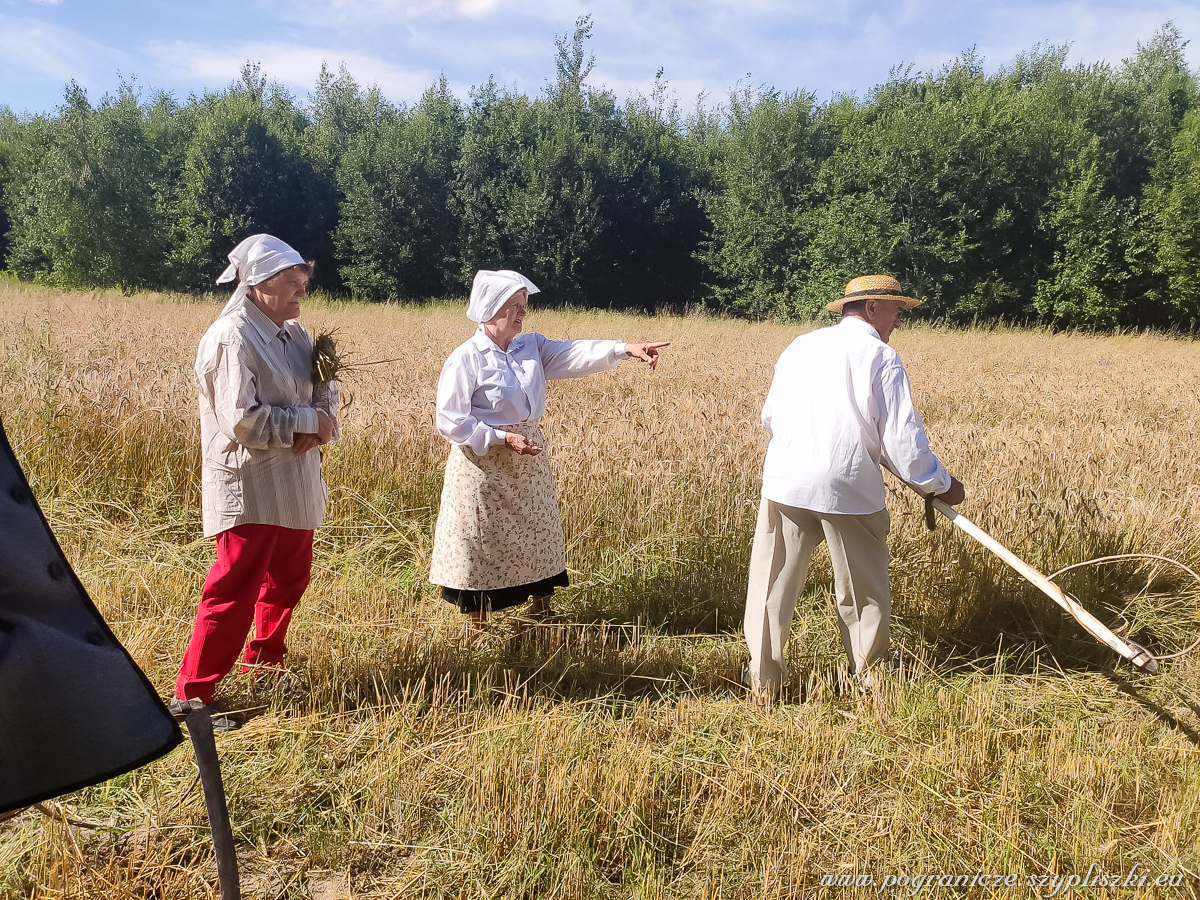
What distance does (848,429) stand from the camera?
324cm

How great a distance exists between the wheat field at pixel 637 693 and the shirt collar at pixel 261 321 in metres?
1.31

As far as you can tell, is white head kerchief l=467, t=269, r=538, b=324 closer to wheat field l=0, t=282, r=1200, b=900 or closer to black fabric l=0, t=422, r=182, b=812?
wheat field l=0, t=282, r=1200, b=900

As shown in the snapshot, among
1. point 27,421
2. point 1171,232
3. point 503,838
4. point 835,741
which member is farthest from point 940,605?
point 1171,232

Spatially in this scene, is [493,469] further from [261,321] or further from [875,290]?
[875,290]

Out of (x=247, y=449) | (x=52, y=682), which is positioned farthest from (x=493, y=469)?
(x=52, y=682)

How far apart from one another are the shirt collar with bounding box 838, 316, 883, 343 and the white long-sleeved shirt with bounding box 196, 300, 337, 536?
2.18 m

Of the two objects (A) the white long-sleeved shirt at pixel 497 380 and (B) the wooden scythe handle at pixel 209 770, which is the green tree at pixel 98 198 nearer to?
(A) the white long-sleeved shirt at pixel 497 380

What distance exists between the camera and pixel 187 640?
12.1ft

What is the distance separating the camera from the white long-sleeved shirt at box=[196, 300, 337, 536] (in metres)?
2.98

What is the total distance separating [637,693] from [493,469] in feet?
3.92

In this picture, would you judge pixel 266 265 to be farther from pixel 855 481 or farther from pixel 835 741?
pixel 835 741

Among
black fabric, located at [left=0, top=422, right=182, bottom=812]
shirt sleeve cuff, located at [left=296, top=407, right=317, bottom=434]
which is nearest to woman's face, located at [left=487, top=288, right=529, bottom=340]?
shirt sleeve cuff, located at [left=296, top=407, right=317, bottom=434]

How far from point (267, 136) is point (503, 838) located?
33.8 metres

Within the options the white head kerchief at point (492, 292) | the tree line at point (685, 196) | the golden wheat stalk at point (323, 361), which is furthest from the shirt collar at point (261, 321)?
the tree line at point (685, 196)
